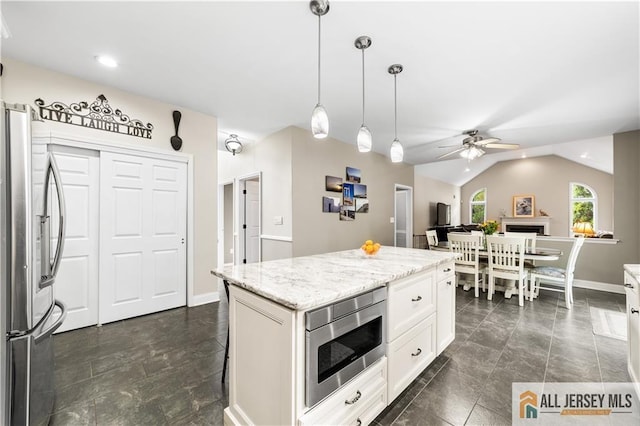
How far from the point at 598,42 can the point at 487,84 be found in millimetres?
A: 809

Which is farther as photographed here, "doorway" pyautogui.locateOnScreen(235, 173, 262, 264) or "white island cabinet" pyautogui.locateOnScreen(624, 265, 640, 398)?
"doorway" pyautogui.locateOnScreen(235, 173, 262, 264)

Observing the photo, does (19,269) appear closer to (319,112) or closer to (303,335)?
(303,335)

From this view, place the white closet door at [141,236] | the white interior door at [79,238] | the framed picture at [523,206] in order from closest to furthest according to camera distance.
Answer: the white interior door at [79,238] → the white closet door at [141,236] → the framed picture at [523,206]

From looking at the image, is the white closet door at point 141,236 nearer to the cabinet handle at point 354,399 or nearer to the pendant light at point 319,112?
the pendant light at point 319,112

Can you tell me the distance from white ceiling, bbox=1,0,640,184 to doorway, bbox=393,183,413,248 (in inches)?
130

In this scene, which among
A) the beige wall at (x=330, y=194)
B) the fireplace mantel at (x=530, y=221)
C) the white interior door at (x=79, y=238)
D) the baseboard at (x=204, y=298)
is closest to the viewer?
the white interior door at (x=79, y=238)

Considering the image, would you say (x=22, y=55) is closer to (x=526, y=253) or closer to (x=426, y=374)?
(x=426, y=374)

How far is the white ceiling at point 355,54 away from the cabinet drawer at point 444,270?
1808mm

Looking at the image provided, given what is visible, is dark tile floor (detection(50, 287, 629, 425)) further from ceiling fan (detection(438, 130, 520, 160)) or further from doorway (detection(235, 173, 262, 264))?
ceiling fan (detection(438, 130, 520, 160))

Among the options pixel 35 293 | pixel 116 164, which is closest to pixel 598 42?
pixel 35 293

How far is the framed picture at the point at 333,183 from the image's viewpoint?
4440 millimetres

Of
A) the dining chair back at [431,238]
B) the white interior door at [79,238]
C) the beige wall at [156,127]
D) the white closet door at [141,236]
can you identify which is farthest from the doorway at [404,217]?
the white interior door at [79,238]

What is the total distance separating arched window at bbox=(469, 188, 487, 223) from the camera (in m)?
10.1
